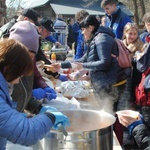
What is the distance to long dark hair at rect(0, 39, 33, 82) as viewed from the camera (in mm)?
1120

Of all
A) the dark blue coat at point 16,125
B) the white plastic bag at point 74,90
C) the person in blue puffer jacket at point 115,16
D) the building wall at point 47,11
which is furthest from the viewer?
the building wall at point 47,11

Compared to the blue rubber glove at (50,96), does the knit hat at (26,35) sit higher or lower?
higher

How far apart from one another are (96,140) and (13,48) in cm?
56

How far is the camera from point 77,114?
174 cm

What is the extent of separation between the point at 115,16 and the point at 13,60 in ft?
10.9

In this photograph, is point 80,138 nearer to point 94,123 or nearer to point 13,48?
point 94,123

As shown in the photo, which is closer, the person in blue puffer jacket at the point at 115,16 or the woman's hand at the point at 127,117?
the woman's hand at the point at 127,117

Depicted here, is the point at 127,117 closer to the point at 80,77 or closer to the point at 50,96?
the point at 50,96

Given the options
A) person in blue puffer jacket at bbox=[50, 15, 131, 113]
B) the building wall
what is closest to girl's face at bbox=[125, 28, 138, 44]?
person in blue puffer jacket at bbox=[50, 15, 131, 113]

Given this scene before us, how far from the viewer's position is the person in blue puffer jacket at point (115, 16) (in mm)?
4062

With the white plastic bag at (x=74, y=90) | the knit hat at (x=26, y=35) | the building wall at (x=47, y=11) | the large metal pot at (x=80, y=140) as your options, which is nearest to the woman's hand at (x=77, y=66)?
the white plastic bag at (x=74, y=90)

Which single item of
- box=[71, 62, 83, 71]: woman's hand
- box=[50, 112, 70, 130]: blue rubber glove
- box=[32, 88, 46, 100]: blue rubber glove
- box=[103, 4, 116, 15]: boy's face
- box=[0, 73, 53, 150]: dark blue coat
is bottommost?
box=[71, 62, 83, 71]: woman's hand

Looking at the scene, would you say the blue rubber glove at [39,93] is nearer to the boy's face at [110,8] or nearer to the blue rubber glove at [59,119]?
the blue rubber glove at [59,119]

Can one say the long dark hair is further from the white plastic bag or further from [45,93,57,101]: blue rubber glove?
the white plastic bag
